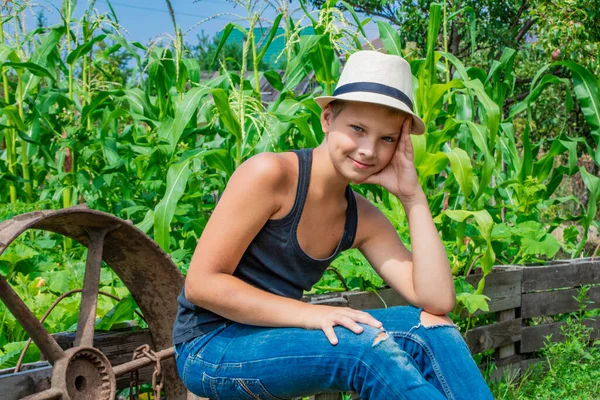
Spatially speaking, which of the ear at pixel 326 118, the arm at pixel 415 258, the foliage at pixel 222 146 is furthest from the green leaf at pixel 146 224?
the ear at pixel 326 118

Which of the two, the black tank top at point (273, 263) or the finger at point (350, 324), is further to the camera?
the black tank top at point (273, 263)

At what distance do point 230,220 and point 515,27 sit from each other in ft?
24.3

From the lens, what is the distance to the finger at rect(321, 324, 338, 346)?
1.55 metres

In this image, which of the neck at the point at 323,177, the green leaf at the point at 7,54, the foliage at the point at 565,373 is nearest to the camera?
the neck at the point at 323,177

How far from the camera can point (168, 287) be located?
2.30 m

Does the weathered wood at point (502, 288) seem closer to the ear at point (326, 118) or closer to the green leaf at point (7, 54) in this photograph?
the ear at point (326, 118)

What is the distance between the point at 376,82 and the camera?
1.78 metres

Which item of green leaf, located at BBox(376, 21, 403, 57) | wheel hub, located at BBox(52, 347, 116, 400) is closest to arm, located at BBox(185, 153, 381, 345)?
wheel hub, located at BBox(52, 347, 116, 400)

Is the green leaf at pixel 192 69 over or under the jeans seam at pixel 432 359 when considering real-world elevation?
over

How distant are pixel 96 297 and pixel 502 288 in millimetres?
1822

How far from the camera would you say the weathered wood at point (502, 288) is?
320cm

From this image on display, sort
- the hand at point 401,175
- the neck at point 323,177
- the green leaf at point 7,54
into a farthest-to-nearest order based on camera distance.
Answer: the green leaf at point 7,54
the hand at point 401,175
the neck at point 323,177

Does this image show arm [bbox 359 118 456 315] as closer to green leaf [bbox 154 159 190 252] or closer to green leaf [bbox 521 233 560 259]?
green leaf [bbox 154 159 190 252]

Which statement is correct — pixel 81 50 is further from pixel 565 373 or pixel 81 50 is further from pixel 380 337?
pixel 565 373
